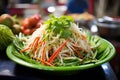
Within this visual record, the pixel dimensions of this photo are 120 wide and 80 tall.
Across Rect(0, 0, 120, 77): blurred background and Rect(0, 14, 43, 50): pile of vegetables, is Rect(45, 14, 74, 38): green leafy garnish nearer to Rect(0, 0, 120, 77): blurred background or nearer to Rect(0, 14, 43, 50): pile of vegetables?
Rect(0, 14, 43, 50): pile of vegetables

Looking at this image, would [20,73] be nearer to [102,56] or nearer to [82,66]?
[82,66]

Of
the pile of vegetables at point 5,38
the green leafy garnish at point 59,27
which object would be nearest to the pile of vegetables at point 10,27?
the pile of vegetables at point 5,38

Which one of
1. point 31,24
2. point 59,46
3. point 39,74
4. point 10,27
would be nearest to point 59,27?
point 59,46

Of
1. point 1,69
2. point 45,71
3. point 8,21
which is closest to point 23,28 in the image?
point 8,21

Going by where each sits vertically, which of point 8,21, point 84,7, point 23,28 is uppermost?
point 8,21

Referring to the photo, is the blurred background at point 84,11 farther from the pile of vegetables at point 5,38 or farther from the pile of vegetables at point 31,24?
the pile of vegetables at point 5,38

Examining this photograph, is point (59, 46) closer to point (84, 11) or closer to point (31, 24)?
point (31, 24)
